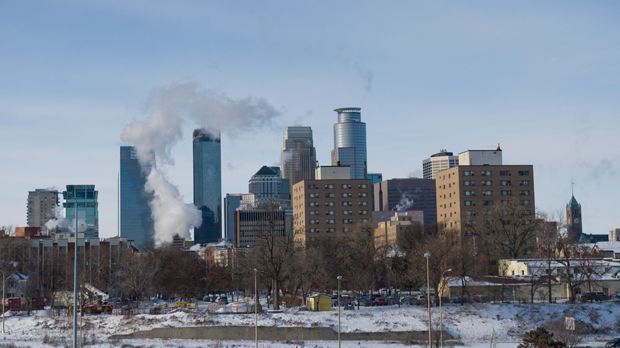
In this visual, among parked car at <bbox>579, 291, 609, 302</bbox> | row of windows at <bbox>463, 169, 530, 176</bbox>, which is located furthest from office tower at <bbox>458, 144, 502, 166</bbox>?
parked car at <bbox>579, 291, 609, 302</bbox>

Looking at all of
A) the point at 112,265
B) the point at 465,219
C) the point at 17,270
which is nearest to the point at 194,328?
the point at 17,270

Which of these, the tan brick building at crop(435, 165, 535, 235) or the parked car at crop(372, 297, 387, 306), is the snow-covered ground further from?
the tan brick building at crop(435, 165, 535, 235)

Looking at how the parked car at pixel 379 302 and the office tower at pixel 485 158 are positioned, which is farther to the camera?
the office tower at pixel 485 158

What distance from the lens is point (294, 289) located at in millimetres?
117312

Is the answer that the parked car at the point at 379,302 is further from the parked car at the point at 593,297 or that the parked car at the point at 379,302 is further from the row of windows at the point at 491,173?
the row of windows at the point at 491,173

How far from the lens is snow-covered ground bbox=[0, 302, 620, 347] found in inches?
3255

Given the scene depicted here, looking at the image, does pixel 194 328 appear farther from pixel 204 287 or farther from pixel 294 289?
pixel 204 287

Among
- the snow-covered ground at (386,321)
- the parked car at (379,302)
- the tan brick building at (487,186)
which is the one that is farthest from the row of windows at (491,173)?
the snow-covered ground at (386,321)

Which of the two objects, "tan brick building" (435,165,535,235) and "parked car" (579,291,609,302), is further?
"tan brick building" (435,165,535,235)

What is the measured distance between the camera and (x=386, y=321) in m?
84.9

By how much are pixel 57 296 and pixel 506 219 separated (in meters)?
67.6

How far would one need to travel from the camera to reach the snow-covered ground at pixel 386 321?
8269 centimetres

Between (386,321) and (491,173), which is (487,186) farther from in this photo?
(386,321)

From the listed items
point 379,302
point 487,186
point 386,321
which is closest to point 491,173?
point 487,186
